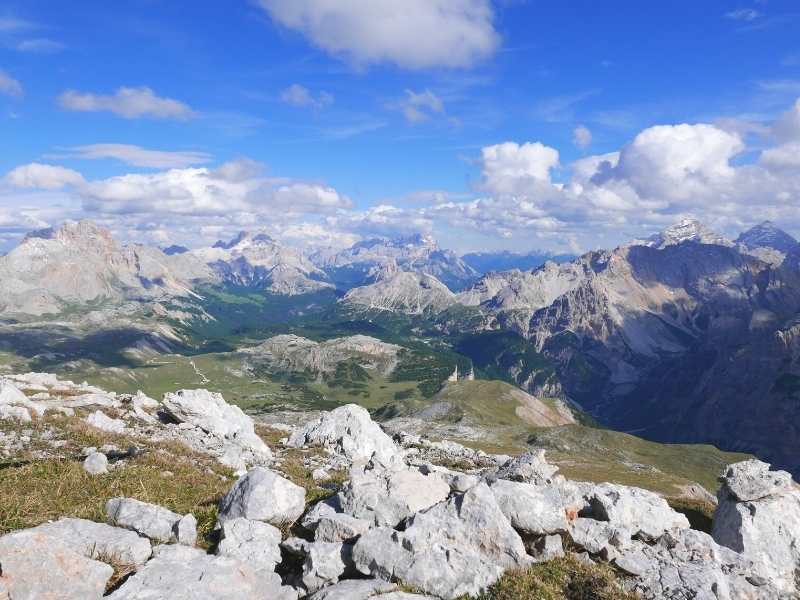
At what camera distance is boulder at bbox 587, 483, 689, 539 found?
22.8m

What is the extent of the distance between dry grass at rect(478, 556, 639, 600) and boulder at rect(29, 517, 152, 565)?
34.5ft

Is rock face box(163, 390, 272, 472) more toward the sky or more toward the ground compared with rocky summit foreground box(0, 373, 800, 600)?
more toward the ground

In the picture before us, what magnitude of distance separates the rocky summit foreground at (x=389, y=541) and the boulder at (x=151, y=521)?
5 cm

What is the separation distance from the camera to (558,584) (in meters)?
16.4

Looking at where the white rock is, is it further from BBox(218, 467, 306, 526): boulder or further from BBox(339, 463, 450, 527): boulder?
BBox(339, 463, 450, 527): boulder

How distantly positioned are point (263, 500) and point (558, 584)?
10940 millimetres

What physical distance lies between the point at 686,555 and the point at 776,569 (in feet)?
33.3

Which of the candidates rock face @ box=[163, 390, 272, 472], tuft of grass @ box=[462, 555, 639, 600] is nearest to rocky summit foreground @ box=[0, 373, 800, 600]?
tuft of grass @ box=[462, 555, 639, 600]

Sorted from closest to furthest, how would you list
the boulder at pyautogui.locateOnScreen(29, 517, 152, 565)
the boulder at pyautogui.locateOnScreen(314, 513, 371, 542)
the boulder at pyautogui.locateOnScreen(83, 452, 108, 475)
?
the boulder at pyautogui.locateOnScreen(29, 517, 152, 565) → the boulder at pyautogui.locateOnScreen(314, 513, 371, 542) → the boulder at pyautogui.locateOnScreen(83, 452, 108, 475)

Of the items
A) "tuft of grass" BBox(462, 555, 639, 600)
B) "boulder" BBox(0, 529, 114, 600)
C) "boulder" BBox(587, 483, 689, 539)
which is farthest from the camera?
"boulder" BBox(587, 483, 689, 539)

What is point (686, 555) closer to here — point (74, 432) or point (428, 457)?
point (74, 432)

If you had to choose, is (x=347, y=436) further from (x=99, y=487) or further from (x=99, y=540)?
(x=99, y=540)

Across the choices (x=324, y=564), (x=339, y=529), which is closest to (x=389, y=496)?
(x=339, y=529)

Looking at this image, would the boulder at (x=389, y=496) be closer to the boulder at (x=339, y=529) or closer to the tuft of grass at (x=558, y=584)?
the boulder at (x=339, y=529)
